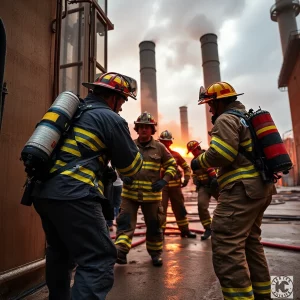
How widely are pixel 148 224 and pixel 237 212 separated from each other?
5.38 ft

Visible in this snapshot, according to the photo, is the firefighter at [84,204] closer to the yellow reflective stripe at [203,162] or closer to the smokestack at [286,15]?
the yellow reflective stripe at [203,162]

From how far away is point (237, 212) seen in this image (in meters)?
2.10

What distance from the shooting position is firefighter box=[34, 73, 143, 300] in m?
1.65

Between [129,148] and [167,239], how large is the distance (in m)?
3.44

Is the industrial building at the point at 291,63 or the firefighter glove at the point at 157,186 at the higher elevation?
the industrial building at the point at 291,63

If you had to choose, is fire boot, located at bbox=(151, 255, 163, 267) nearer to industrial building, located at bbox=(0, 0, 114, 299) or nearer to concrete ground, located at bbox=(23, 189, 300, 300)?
concrete ground, located at bbox=(23, 189, 300, 300)

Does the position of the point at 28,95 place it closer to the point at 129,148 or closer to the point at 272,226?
the point at 129,148

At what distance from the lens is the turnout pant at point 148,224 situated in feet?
11.1

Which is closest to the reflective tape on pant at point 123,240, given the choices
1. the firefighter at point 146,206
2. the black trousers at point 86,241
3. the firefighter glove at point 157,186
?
the firefighter at point 146,206

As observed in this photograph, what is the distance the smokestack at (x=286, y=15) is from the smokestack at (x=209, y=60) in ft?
26.3

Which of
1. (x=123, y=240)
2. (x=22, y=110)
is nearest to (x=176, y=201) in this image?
(x=123, y=240)

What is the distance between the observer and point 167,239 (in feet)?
16.2

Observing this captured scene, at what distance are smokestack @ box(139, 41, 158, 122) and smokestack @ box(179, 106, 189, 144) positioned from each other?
8.52 m

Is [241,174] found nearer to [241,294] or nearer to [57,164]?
[241,294]
